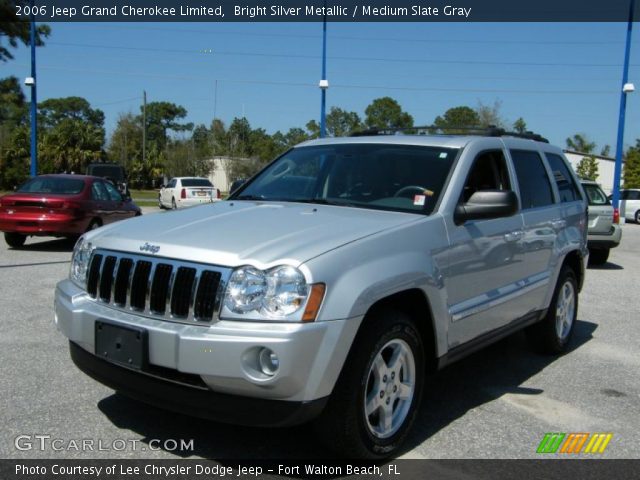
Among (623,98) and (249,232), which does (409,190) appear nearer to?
(249,232)

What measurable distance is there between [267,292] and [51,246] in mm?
11131

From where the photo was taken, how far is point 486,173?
4.75 meters

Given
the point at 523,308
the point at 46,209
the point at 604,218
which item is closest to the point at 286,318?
the point at 523,308

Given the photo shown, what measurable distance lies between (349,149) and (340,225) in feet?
4.47

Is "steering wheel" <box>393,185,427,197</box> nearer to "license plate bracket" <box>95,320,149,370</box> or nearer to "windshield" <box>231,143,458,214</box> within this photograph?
"windshield" <box>231,143,458,214</box>

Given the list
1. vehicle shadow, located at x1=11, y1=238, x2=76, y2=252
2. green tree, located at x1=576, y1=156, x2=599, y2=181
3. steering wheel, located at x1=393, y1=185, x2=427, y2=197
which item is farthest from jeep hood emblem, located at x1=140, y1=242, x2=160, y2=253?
green tree, located at x1=576, y1=156, x2=599, y2=181

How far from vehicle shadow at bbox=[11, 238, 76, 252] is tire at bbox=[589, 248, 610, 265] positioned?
33.3ft

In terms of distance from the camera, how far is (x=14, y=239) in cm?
1219

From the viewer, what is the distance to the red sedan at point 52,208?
11648mm

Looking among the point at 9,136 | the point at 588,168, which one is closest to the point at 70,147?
the point at 9,136

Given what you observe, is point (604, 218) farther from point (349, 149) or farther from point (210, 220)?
point (210, 220)

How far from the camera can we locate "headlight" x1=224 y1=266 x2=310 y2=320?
9.80 ft

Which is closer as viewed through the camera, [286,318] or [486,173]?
[286,318]

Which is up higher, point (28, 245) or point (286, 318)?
point (286, 318)
